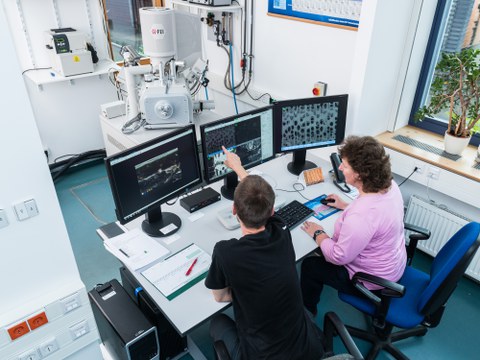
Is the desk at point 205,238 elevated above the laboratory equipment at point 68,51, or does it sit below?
below

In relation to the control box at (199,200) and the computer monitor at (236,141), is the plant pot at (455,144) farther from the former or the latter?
the control box at (199,200)

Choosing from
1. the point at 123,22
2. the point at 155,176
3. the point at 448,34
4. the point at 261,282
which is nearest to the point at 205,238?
the point at 155,176

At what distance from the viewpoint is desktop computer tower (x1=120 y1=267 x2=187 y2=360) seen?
6.41 feet

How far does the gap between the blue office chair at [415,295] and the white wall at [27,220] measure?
1.40m

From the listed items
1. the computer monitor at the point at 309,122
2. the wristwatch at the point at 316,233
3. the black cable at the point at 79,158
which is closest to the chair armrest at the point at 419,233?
the wristwatch at the point at 316,233

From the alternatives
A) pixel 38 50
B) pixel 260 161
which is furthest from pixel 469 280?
pixel 38 50

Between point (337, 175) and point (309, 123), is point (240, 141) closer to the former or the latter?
point (309, 123)

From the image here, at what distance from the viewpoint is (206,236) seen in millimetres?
2033

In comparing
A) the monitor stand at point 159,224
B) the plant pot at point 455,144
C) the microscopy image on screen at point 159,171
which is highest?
the microscopy image on screen at point 159,171

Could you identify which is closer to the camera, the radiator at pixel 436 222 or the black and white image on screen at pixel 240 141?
the black and white image on screen at pixel 240 141

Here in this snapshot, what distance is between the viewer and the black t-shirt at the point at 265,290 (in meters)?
1.44

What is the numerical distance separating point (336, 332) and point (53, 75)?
3260mm

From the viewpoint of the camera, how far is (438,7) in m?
2.66

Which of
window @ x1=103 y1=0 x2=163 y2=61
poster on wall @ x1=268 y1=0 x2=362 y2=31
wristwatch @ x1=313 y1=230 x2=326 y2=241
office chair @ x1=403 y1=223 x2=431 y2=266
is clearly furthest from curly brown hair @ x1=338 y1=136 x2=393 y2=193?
window @ x1=103 y1=0 x2=163 y2=61
